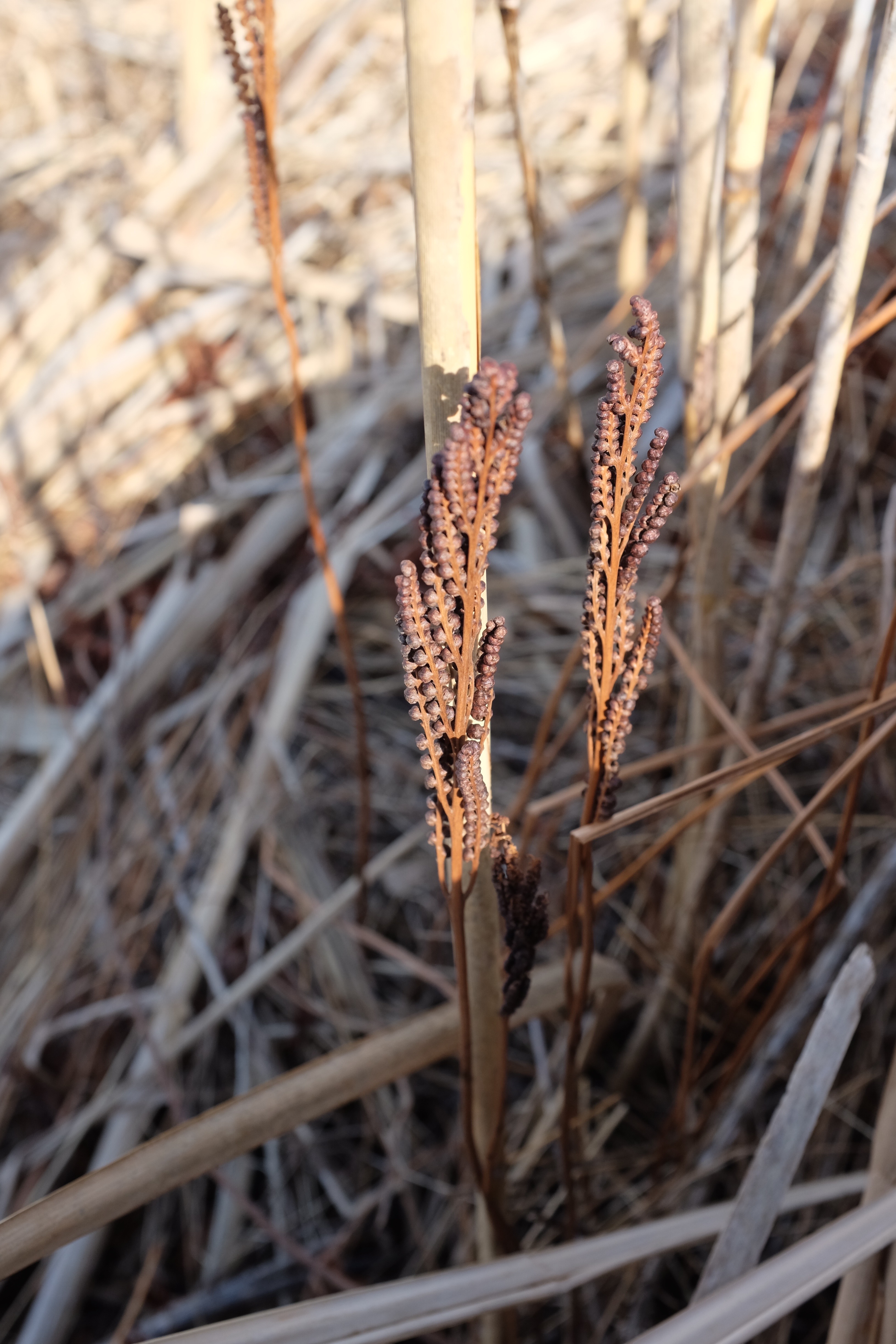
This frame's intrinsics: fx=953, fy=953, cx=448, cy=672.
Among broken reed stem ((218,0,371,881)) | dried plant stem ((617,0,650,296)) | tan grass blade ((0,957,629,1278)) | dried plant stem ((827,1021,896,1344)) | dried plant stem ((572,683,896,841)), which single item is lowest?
dried plant stem ((827,1021,896,1344))

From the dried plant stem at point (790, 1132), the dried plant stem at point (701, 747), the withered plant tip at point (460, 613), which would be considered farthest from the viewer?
the dried plant stem at point (701, 747)

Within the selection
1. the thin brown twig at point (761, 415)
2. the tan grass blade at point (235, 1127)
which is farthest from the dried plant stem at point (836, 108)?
the tan grass blade at point (235, 1127)

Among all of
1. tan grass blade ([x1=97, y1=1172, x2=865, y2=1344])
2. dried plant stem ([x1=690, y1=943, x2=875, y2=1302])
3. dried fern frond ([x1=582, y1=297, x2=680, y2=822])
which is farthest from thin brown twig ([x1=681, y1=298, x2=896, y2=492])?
tan grass blade ([x1=97, y1=1172, x2=865, y2=1344])

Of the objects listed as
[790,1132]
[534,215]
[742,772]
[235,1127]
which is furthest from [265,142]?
[790,1132]

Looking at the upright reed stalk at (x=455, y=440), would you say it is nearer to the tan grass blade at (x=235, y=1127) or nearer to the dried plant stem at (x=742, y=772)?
the dried plant stem at (x=742, y=772)

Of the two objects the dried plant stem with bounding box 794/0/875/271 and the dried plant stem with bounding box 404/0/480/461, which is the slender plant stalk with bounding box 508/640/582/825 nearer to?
the dried plant stem with bounding box 404/0/480/461

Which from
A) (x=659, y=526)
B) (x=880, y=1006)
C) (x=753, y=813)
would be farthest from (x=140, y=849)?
(x=659, y=526)
